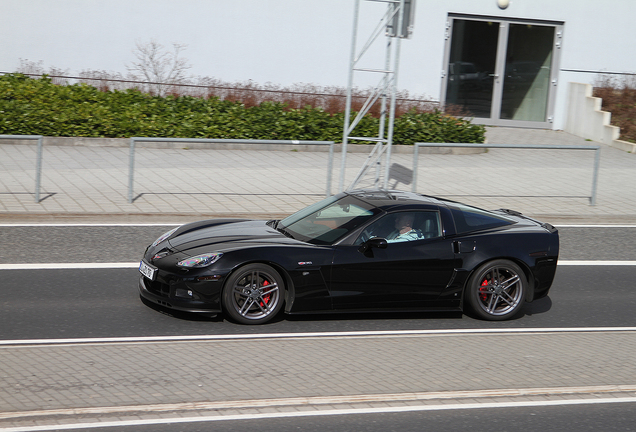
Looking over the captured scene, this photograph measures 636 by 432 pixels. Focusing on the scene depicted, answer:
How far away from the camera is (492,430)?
5.38 metres

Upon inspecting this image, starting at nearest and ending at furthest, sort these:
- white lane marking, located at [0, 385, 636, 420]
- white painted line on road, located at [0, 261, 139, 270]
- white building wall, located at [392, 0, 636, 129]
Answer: white lane marking, located at [0, 385, 636, 420]
white painted line on road, located at [0, 261, 139, 270]
white building wall, located at [392, 0, 636, 129]

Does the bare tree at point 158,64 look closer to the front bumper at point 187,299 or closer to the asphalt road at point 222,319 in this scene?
the asphalt road at point 222,319

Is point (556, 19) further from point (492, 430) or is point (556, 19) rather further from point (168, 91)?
point (492, 430)

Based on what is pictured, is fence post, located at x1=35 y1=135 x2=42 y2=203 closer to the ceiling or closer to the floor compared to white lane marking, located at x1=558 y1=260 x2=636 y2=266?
closer to the ceiling

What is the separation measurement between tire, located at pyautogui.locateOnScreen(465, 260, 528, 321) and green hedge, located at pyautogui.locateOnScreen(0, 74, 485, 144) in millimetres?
10911

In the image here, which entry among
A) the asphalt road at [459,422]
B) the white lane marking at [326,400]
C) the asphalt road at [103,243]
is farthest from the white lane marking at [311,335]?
the asphalt road at [103,243]

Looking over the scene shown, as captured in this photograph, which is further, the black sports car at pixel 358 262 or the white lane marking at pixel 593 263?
the white lane marking at pixel 593 263

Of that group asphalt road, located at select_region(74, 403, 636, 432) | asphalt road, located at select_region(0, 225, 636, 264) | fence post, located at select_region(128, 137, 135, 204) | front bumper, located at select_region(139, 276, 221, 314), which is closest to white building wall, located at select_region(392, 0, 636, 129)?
asphalt road, located at select_region(0, 225, 636, 264)

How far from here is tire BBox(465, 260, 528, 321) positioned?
7.92 metres

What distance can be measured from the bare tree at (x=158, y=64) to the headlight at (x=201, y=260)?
50.1 feet

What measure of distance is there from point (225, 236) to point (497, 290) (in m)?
2.86

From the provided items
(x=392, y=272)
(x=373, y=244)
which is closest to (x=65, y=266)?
(x=373, y=244)

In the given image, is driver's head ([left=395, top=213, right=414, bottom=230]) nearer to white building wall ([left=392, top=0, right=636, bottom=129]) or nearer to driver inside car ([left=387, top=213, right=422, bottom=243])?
driver inside car ([left=387, top=213, right=422, bottom=243])

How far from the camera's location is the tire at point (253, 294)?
23.7 ft
